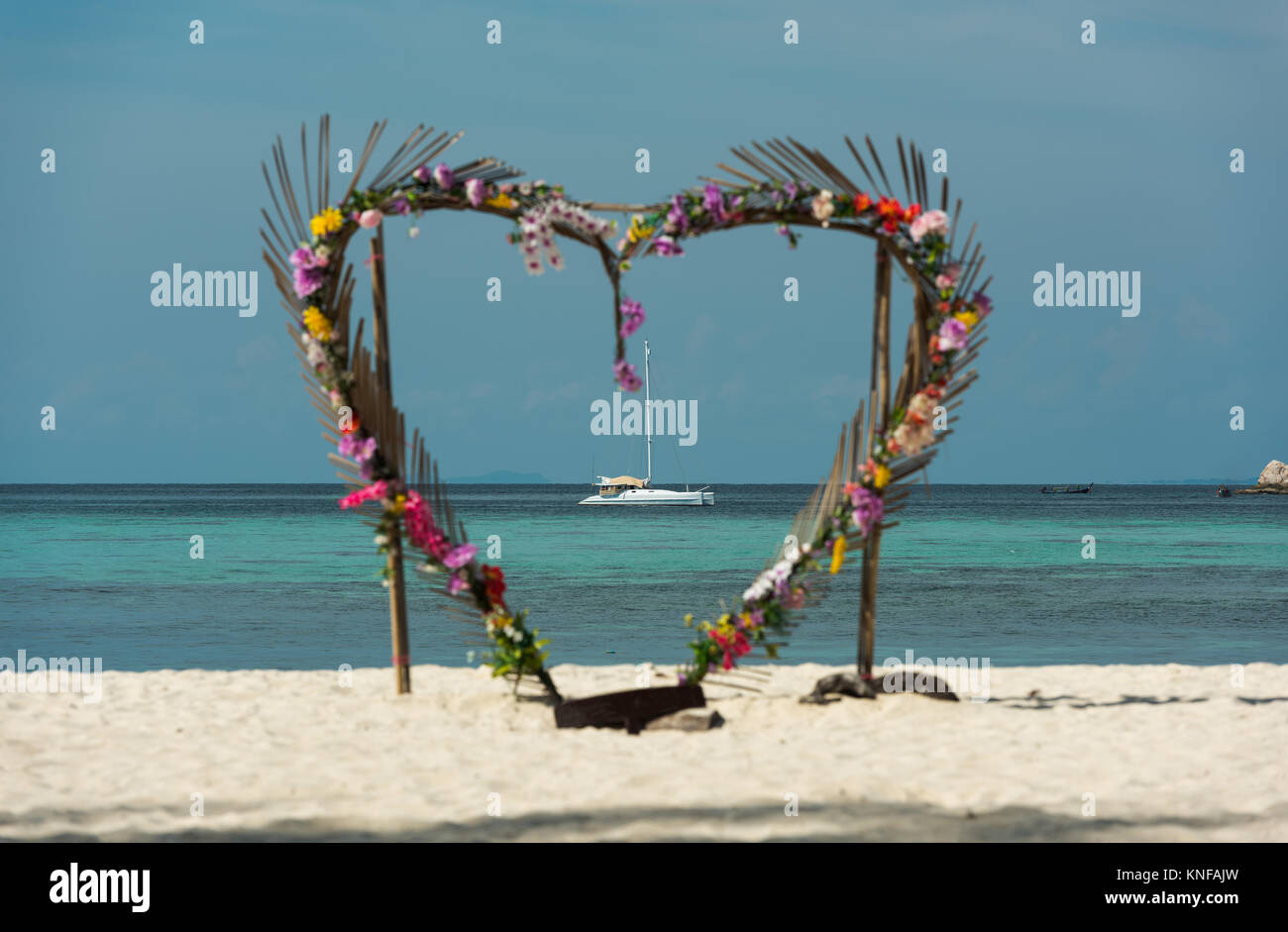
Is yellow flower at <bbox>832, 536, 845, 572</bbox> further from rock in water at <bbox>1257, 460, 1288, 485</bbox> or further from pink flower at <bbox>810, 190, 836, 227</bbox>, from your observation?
rock in water at <bbox>1257, 460, 1288, 485</bbox>

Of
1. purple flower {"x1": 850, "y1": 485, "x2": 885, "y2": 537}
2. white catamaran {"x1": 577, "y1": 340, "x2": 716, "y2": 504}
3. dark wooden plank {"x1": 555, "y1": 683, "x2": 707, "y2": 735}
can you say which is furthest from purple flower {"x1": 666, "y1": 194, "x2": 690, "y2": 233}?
white catamaran {"x1": 577, "y1": 340, "x2": 716, "y2": 504}

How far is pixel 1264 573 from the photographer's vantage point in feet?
79.2

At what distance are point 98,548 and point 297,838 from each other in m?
30.7

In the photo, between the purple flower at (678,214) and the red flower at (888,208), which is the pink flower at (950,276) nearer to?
the red flower at (888,208)

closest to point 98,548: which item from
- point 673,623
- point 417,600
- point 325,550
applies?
point 325,550

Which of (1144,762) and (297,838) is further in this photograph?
(1144,762)

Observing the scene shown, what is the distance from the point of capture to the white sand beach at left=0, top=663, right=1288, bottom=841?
5.03m

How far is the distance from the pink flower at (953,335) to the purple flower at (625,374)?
1926mm

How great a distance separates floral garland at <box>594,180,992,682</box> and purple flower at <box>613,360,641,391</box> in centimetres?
20

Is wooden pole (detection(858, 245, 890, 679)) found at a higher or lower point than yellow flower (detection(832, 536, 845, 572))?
higher

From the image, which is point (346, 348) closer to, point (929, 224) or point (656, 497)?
point (929, 224)

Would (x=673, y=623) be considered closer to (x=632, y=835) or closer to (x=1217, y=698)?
(x=1217, y=698)

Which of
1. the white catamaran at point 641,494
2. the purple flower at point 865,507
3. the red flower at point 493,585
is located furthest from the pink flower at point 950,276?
the white catamaran at point 641,494

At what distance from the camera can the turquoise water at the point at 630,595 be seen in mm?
13211
